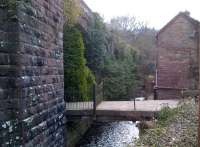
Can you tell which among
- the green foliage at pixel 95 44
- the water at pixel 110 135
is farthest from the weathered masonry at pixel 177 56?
the water at pixel 110 135

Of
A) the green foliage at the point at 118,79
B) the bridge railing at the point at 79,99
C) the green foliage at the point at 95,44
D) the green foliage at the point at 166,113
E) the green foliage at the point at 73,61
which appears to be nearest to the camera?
the green foliage at the point at 166,113

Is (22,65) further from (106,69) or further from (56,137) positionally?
(106,69)

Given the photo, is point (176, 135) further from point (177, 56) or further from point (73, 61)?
point (177, 56)

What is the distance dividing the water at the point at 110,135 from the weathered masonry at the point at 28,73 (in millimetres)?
7067

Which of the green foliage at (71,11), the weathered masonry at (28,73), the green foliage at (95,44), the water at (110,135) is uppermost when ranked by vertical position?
the green foliage at (71,11)

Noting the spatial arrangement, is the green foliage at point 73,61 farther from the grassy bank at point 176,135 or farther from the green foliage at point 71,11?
the grassy bank at point 176,135

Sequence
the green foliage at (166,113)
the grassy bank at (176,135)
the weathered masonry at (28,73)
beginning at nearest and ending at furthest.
Answer: the weathered masonry at (28,73)
the grassy bank at (176,135)
the green foliage at (166,113)

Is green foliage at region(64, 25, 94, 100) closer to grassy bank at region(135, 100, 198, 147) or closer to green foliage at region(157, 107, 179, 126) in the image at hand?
green foliage at region(157, 107, 179, 126)

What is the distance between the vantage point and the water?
14.7 m

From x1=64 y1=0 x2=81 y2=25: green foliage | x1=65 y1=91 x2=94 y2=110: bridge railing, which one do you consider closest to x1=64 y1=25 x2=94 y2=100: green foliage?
x1=65 y1=91 x2=94 y2=110: bridge railing

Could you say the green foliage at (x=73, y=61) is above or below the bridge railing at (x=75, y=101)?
above

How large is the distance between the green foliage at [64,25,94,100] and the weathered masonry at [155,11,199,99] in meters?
8.37

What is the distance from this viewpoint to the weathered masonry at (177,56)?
877 inches

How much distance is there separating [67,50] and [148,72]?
60.3ft
